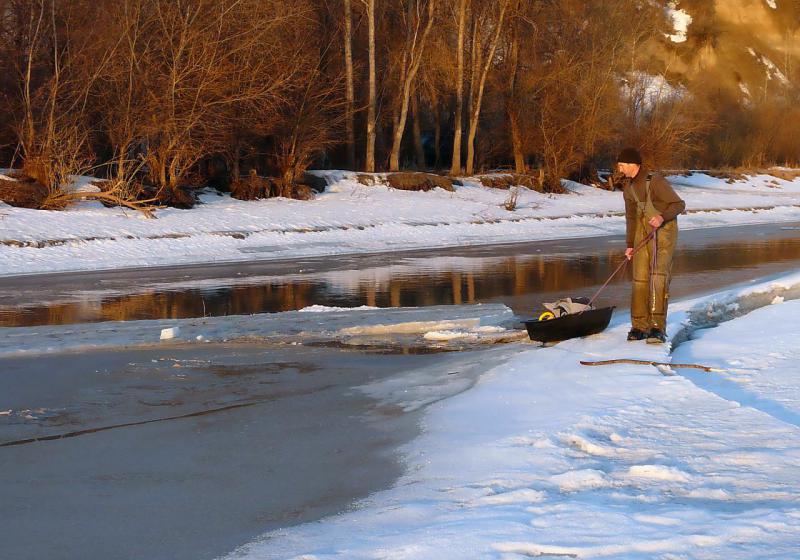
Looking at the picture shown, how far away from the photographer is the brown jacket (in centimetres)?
1025

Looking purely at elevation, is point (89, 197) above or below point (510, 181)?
below

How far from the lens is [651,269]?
10.5m

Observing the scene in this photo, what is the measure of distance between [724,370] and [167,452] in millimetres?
4915

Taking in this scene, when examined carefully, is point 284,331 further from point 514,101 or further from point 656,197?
point 514,101

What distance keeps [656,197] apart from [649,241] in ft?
1.48

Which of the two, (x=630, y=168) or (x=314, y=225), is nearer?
(x=630, y=168)

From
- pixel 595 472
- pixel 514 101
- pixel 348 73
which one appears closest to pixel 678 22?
pixel 514 101

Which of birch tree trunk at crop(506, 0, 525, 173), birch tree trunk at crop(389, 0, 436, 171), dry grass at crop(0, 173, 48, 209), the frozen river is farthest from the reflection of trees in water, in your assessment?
birch tree trunk at crop(506, 0, 525, 173)

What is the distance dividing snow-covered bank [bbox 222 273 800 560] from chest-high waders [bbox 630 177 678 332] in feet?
2.52

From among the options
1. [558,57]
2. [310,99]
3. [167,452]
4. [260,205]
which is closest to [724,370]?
[167,452]

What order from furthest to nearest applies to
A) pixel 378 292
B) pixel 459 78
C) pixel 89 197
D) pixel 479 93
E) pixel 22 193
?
pixel 479 93
pixel 459 78
pixel 89 197
pixel 22 193
pixel 378 292

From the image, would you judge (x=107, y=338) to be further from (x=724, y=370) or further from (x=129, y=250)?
(x=129, y=250)

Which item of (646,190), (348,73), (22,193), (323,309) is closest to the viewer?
(646,190)

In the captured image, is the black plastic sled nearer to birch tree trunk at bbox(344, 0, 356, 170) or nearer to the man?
the man
